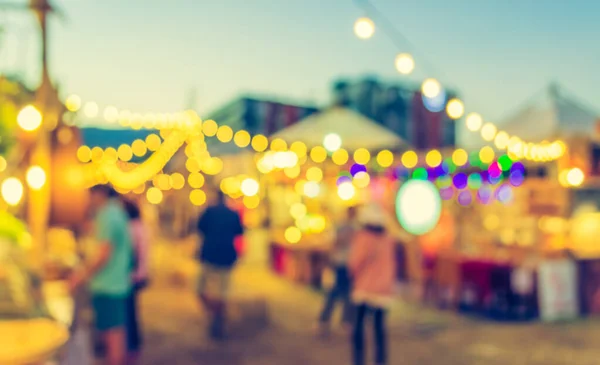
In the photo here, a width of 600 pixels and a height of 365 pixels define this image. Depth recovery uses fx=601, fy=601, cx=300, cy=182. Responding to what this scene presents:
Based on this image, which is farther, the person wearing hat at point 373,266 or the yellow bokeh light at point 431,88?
the yellow bokeh light at point 431,88

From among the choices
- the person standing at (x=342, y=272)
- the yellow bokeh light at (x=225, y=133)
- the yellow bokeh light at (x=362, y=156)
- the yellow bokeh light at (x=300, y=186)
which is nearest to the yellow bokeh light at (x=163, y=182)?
the yellow bokeh light at (x=225, y=133)

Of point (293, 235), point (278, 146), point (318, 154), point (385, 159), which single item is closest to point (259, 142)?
point (278, 146)

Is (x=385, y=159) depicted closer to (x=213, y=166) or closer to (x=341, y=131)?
(x=341, y=131)

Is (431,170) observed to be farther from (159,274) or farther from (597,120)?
(159,274)

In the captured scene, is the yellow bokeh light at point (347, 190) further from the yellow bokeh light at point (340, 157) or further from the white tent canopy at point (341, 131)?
the white tent canopy at point (341, 131)

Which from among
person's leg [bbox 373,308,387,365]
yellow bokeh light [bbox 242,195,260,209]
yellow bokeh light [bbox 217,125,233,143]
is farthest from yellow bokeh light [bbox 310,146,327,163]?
person's leg [bbox 373,308,387,365]

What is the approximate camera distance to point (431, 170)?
39.3 feet

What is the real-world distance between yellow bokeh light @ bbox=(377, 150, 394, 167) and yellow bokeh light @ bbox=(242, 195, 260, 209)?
3.99 meters

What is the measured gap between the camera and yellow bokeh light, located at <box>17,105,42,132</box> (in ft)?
22.0

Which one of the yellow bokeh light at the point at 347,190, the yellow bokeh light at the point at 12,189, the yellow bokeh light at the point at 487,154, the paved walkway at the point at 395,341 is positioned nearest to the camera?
the paved walkway at the point at 395,341

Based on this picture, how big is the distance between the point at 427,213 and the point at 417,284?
1.41m

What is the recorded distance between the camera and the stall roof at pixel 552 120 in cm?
1062

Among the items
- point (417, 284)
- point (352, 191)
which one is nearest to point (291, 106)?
point (352, 191)

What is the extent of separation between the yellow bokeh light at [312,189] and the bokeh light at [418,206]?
3.53 meters
